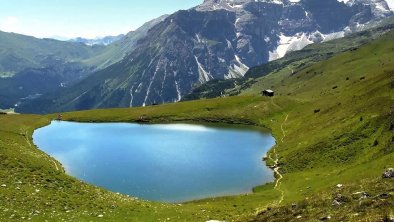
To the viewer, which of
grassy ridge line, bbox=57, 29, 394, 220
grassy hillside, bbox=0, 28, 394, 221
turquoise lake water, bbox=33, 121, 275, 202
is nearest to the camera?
grassy hillside, bbox=0, 28, 394, 221

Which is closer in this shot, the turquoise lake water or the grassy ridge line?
the grassy ridge line

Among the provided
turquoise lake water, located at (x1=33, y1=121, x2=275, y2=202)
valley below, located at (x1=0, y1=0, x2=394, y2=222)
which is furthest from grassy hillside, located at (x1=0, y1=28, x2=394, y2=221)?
turquoise lake water, located at (x1=33, y1=121, x2=275, y2=202)

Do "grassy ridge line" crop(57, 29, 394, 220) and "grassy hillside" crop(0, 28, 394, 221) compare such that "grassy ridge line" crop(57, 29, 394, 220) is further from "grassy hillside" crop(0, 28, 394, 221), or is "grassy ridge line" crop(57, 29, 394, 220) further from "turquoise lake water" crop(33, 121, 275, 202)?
"turquoise lake water" crop(33, 121, 275, 202)

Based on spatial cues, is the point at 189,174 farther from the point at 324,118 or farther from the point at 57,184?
the point at 324,118

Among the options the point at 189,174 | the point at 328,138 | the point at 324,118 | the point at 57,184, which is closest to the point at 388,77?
the point at 324,118

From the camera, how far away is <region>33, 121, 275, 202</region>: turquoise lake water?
259 ft

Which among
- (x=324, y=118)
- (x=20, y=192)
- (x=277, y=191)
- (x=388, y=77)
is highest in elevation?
(x=388, y=77)

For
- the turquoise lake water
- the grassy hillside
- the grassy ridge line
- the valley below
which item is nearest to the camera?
the grassy hillside

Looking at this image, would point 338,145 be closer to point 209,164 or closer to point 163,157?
point 209,164

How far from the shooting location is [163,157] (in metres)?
102

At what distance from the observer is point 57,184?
6019cm

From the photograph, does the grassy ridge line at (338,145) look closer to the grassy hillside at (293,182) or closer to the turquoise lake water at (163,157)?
the grassy hillside at (293,182)

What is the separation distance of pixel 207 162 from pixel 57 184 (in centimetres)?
4319

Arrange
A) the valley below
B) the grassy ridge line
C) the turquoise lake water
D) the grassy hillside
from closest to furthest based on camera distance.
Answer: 1. the grassy hillside
2. the valley below
3. the grassy ridge line
4. the turquoise lake water
